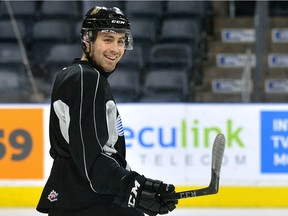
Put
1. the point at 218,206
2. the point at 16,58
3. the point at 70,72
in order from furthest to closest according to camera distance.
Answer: the point at 16,58 → the point at 218,206 → the point at 70,72

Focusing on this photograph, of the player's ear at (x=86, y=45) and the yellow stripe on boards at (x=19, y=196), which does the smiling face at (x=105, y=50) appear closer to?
the player's ear at (x=86, y=45)

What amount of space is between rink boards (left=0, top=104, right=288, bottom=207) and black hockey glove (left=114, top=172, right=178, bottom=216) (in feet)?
9.14

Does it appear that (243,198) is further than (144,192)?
Yes

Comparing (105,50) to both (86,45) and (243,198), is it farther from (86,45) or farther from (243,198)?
(243,198)

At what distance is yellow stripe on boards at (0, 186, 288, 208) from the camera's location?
4.41m

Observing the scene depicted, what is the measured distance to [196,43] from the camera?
4.84 m

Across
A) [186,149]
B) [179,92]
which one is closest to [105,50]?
[186,149]

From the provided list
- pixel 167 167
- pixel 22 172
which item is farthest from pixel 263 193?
pixel 22 172

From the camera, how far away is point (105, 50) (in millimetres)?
1740

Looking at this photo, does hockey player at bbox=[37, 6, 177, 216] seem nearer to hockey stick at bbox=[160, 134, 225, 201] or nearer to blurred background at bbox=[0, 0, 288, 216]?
hockey stick at bbox=[160, 134, 225, 201]

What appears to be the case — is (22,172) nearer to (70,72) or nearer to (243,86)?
(243,86)

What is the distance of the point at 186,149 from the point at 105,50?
2819mm

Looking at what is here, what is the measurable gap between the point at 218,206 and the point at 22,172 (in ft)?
3.77

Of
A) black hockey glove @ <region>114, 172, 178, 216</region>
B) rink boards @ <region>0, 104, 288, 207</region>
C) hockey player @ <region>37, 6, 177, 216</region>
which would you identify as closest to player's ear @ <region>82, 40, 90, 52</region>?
hockey player @ <region>37, 6, 177, 216</region>
